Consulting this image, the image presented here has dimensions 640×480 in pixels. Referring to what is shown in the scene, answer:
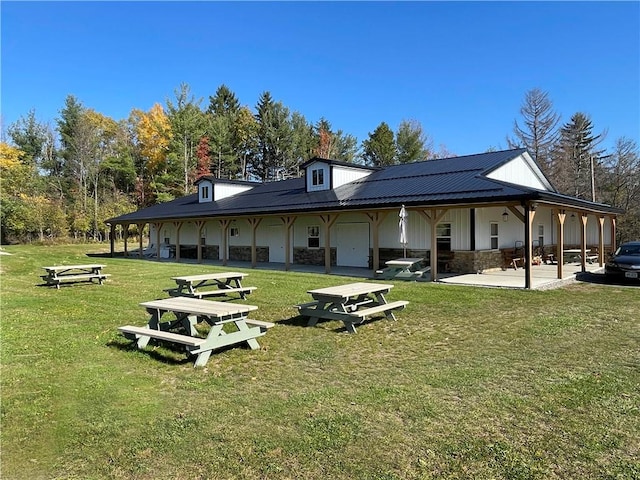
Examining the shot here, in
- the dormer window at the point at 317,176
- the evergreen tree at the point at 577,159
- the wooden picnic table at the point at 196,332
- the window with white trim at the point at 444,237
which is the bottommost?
the wooden picnic table at the point at 196,332

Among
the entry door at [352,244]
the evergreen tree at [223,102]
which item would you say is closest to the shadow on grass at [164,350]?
the entry door at [352,244]

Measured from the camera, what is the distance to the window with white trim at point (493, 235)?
1590 cm

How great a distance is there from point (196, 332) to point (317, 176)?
15.7m

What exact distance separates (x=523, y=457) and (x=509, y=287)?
926cm

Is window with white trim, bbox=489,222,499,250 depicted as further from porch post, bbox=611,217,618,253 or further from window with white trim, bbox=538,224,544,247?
porch post, bbox=611,217,618,253

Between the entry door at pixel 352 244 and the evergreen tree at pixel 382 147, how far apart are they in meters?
26.7

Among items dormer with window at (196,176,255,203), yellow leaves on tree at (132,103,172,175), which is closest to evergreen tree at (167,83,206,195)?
yellow leaves on tree at (132,103,172,175)

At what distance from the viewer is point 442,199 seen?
1281 centimetres

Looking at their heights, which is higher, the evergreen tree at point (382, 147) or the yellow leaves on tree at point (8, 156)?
the evergreen tree at point (382, 147)

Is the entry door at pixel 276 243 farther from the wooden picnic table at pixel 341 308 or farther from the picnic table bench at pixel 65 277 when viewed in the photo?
the wooden picnic table at pixel 341 308

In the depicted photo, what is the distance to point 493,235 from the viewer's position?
630 inches

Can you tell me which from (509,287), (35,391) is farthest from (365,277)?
(35,391)

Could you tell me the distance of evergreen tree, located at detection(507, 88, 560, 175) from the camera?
3453cm

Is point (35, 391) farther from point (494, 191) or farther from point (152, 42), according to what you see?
point (152, 42)
